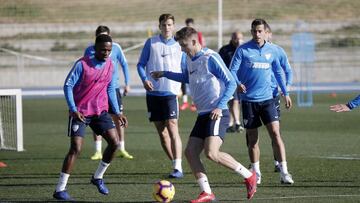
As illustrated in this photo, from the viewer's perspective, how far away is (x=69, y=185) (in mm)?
12430

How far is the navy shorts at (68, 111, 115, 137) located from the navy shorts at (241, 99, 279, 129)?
82.0 inches

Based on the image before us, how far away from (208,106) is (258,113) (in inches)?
73.5

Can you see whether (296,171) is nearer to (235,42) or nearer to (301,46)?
(235,42)

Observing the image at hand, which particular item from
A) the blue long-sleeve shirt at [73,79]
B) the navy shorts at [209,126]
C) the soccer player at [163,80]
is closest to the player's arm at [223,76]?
the navy shorts at [209,126]

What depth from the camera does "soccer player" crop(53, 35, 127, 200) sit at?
36.4 ft

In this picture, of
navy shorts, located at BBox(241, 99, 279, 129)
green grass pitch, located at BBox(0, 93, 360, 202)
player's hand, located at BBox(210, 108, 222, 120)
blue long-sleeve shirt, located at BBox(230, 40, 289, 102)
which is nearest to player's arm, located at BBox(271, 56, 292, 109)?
blue long-sleeve shirt, located at BBox(230, 40, 289, 102)

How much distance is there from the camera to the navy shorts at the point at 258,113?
12570 millimetres

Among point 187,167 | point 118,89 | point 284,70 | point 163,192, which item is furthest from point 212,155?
point 118,89

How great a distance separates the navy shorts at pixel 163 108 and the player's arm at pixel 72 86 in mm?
2721

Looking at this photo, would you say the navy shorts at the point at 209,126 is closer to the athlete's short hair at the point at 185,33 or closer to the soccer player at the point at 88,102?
the athlete's short hair at the point at 185,33

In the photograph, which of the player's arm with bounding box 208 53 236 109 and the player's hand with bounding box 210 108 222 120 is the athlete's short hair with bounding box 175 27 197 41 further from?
the player's hand with bounding box 210 108 222 120

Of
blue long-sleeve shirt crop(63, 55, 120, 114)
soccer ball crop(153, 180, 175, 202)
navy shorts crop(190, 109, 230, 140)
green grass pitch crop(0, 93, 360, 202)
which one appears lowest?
green grass pitch crop(0, 93, 360, 202)

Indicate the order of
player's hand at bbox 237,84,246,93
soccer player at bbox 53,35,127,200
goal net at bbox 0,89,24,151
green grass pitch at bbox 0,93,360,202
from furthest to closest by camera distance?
goal net at bbox 0,89,24,151, player's hand at bbox 237,84,246,93, green grass pitch at bbox 0,93,360,202, soccer player at bbox 53,35,127,200

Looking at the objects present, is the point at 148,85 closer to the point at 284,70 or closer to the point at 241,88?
the point at 241,88
